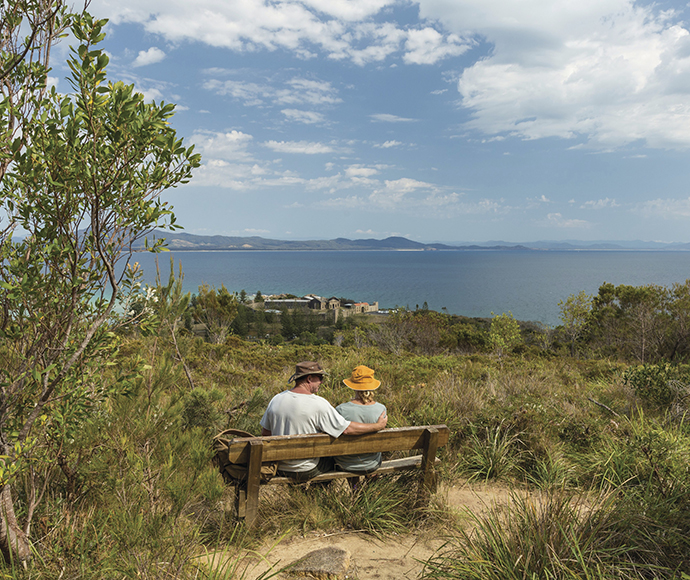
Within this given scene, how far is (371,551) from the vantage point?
317 cm

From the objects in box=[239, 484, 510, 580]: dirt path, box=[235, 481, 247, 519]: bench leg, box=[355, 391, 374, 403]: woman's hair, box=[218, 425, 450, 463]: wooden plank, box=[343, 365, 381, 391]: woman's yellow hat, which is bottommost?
box=[239, 484, 510, 580]: dirt path

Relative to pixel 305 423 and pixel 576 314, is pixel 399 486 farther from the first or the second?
pixel 576 314

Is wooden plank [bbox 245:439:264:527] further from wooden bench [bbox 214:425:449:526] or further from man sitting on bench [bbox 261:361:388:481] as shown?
man sitting on bench [bbox 261:361:388:481]

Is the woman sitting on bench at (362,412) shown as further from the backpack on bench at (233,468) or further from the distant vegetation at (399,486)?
the backpack on bench at (233,468)

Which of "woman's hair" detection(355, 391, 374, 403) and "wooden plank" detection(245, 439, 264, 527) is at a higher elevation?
"woman's hair" detection(355, 391, 374, 403)

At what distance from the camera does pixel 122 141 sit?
7.43 feet

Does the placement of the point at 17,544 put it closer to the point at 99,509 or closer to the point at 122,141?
the point at 99,509

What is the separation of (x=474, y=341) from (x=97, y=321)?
85.9 feet

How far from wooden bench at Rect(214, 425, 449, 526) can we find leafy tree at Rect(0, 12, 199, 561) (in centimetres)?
105

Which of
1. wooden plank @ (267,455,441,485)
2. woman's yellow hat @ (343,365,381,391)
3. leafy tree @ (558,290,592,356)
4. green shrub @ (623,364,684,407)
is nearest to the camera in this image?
wooden plank @ (267,455,441,485)

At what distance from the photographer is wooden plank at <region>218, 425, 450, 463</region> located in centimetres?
316

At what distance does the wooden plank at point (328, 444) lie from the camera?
3158 millimetres

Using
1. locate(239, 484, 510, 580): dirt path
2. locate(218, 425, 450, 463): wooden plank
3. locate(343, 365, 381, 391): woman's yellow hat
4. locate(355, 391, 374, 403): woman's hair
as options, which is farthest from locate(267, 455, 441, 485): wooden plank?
locate(343, 365, 381, 391): woman's yellow hat

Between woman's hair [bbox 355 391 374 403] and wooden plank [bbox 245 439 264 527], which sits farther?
woman's hair [bbox 355 391 374 403]
